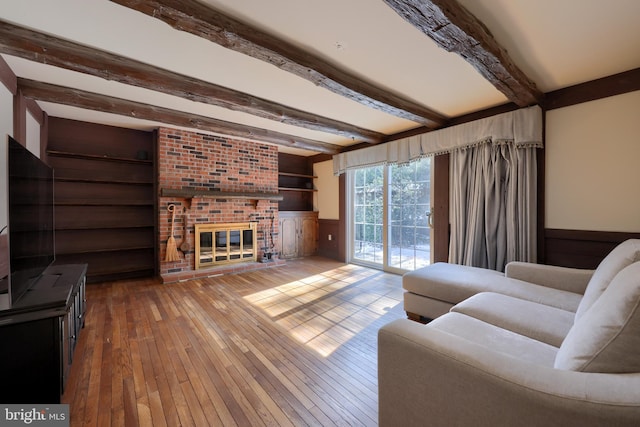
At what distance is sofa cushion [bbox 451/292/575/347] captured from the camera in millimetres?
1438

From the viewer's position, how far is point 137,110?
3.17m

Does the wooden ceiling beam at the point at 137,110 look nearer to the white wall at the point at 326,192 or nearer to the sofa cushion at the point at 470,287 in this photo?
the white wall at the point at 326,192

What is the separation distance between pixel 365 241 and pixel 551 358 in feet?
12.3

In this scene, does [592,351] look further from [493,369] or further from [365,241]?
[365,241]

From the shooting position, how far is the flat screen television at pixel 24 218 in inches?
54.5

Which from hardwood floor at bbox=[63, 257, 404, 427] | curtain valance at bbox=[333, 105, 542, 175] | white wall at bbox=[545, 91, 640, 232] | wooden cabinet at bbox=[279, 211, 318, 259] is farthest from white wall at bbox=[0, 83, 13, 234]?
white wall at bbox=[545, 91, 640, 232]

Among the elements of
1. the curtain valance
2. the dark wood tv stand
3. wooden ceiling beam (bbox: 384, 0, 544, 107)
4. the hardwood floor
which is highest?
wooden ceiling beam (bbox: 384, 0, 544, 107)

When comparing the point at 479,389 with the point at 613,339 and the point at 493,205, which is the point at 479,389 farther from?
the point at 493,205

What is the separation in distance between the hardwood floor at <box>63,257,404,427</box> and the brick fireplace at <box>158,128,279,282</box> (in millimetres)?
882

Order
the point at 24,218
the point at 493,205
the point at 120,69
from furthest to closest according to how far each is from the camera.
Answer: the point at 493,205 → the point at 120,69 → the point at 24,218

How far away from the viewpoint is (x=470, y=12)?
1652mm

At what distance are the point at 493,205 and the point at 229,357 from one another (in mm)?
3185

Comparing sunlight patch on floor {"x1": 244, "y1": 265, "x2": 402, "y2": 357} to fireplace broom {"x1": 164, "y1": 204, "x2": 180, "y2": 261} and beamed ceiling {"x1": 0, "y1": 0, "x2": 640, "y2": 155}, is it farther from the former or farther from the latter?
beamed ceiling {"x1": 0, "y1": 0, "x2": 640, "y2": 155}

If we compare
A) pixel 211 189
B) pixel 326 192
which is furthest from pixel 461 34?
pixel 326 192
